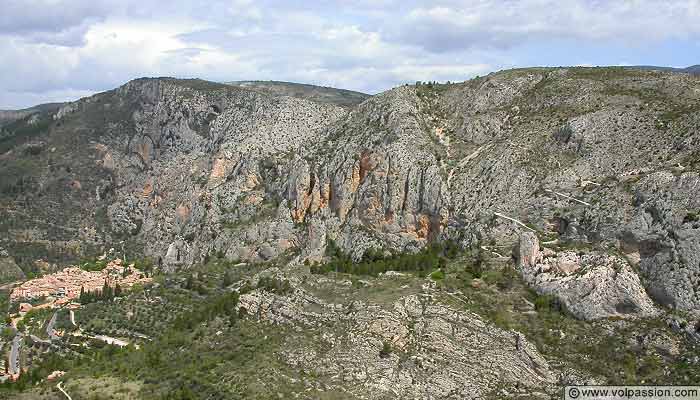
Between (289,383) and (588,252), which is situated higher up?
(588,252)

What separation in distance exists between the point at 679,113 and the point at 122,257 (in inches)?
4604

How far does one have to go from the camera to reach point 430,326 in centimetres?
7000

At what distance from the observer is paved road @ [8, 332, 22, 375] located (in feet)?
302

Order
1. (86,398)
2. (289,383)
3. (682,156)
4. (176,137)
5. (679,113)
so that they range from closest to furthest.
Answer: (289,383)
(86,398)
(682,156)
(679,113)
(176,137)

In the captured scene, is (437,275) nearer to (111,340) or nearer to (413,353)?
(413,353)

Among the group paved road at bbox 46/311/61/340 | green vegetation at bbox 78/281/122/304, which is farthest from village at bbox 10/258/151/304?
paved road at bbox 46/311/61/340

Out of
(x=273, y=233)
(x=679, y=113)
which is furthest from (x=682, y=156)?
(x=273, y=233)

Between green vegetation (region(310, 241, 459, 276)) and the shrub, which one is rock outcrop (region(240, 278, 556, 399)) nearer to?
the shrub

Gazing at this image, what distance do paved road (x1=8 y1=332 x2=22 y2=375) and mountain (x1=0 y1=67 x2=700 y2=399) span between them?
35.4ft

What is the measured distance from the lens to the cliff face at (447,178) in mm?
78875

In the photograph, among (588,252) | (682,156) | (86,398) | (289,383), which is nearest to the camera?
(289,383)

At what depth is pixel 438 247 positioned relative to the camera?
92.9 m

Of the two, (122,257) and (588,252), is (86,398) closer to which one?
(588,252)

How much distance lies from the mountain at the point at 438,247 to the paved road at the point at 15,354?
10.8 metres
